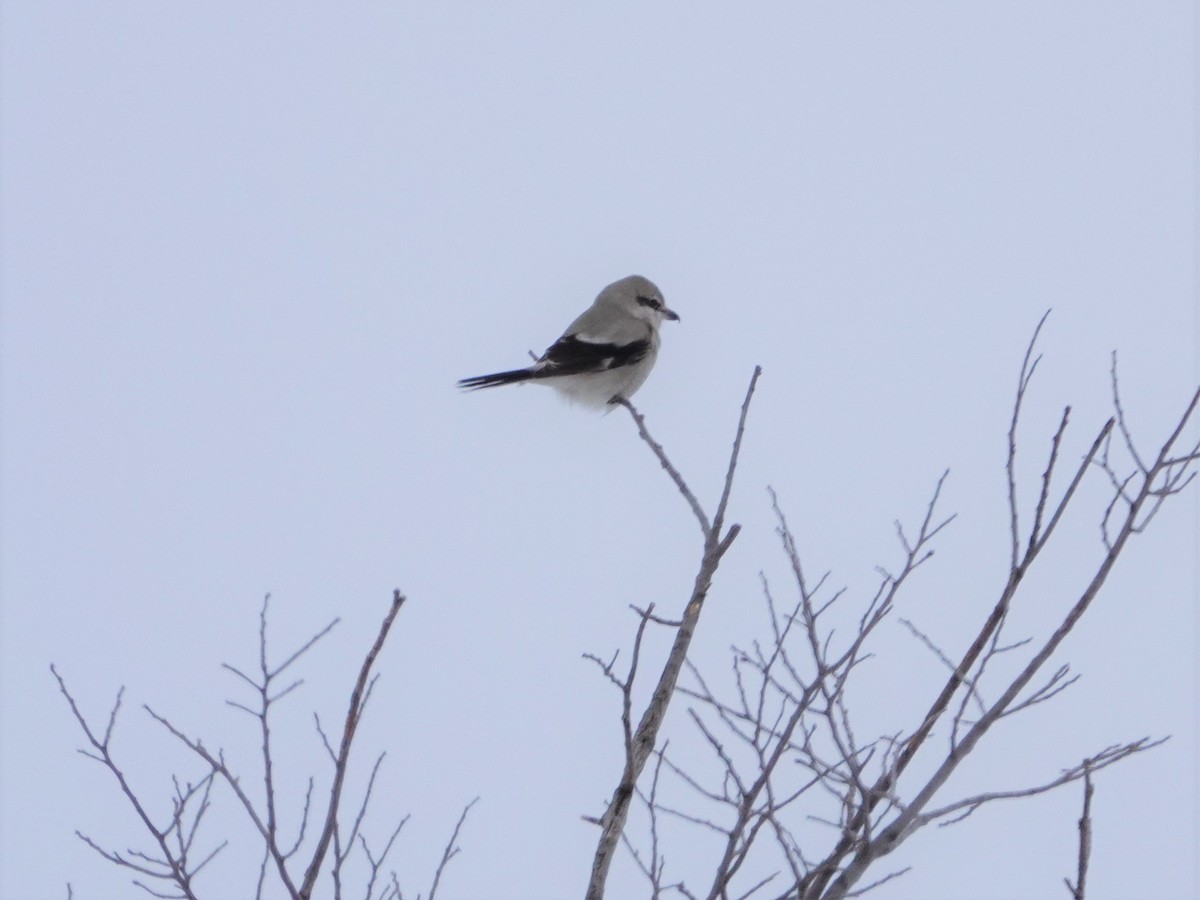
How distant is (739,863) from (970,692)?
2.06ft

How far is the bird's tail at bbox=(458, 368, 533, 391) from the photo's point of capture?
276 inches

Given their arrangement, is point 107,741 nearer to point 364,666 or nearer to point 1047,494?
point 364,666

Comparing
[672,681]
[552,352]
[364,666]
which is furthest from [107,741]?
[552,352]

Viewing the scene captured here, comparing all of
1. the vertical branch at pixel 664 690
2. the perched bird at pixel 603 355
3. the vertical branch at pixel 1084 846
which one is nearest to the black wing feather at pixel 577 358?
the perched bird at pixel 603 355

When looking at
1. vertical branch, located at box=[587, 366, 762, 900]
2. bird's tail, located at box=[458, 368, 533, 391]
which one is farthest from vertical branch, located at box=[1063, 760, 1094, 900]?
bird's tail, located at box=[458, 368, 533, 391]

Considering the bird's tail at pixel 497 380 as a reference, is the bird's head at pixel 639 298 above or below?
above

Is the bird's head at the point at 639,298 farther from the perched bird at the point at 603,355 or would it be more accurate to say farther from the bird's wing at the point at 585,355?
the bird's wing at the point at 585,355

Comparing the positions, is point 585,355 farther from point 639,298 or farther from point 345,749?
point 345,749

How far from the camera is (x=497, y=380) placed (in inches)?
280

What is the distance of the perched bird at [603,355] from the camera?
7582mm

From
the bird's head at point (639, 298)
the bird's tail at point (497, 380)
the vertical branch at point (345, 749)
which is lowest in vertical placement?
the vertical branch at point (345, 749)

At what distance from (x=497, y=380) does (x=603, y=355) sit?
98 centimetres

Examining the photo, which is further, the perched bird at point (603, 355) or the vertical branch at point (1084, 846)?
the perched bird at point (603, 355)

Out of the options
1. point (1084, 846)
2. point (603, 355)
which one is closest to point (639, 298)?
point (603, 355)
